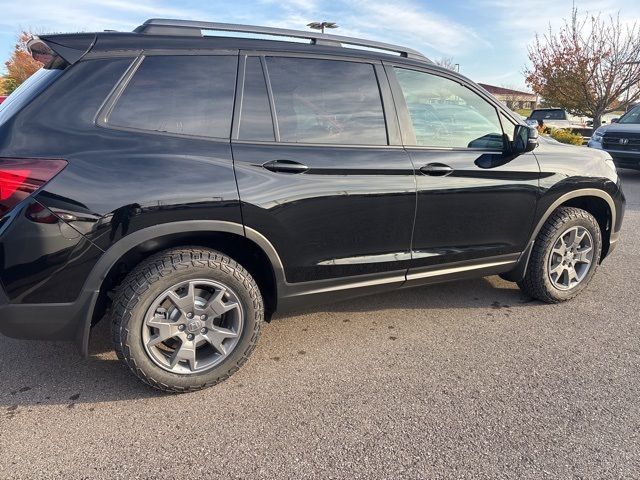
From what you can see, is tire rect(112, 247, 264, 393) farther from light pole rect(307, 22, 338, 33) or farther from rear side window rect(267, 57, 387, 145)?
light pole rect(307, 22, 338, 33)

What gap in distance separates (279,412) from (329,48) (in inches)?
83.9

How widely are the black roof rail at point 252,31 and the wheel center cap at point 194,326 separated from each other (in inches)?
61.4

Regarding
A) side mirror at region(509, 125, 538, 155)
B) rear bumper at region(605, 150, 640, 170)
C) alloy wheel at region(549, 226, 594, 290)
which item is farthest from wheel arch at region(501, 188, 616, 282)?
rear bumper at region(605, 150, 640, 170)

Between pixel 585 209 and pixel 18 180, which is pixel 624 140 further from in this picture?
pixel 18 180

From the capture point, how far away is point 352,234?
2.78 meters

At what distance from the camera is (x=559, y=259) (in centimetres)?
364

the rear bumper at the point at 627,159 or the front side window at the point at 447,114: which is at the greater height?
the front side window at the point at 447,114

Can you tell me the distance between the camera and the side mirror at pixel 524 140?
10.5ft

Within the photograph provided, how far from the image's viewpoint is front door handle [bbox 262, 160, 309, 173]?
2.51m

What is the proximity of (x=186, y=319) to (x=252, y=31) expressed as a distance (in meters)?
1.68

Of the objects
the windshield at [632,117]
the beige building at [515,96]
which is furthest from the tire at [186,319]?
the beige building at [515,96]

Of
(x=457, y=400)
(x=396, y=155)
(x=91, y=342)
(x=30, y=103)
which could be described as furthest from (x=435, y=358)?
(x=30, y=103)

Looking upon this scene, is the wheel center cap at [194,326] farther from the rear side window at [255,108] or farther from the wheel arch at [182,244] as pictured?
the rear side window at [255,108]

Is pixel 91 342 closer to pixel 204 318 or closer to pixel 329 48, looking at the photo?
pixel 204 318
